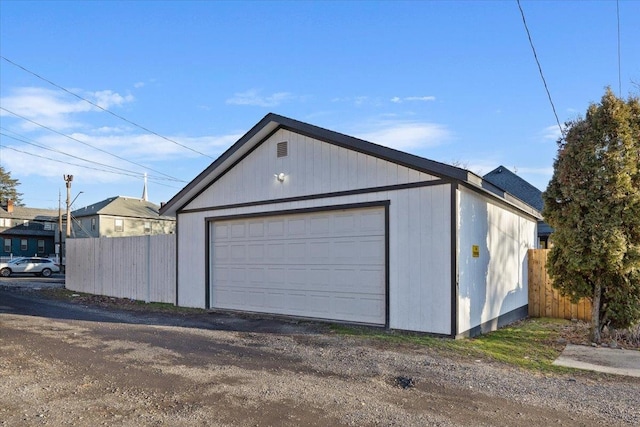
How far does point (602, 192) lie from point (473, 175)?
78.6 inches

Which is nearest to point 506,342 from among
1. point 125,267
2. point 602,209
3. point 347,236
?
point 602,209

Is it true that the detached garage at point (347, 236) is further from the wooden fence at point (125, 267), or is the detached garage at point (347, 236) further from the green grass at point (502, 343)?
the wooden fence at point (125, 267)

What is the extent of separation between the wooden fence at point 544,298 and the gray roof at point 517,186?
34.3 ft

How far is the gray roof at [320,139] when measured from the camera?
8062mm

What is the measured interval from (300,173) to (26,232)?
4373 cm

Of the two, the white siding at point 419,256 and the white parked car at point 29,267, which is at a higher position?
the white siding at point 419,256

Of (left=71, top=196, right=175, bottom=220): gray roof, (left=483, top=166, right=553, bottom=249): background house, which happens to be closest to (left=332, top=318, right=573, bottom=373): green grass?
(left=483, top=166, right=553, bottom=249): background house

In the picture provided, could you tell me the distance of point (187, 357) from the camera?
6484 mm

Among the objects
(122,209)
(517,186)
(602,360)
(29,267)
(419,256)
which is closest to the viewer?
(602,360)

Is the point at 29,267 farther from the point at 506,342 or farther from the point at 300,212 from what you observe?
the point at 506,342

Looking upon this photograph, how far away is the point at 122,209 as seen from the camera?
4041cm

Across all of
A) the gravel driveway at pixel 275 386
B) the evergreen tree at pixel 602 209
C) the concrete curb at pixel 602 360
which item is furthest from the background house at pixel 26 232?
the concrete curb at pixel 602 360

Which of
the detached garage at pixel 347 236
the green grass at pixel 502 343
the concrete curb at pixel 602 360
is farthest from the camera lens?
the detached garage at pixel 347 236

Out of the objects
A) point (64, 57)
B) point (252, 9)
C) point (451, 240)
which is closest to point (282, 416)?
point (451, 240)
